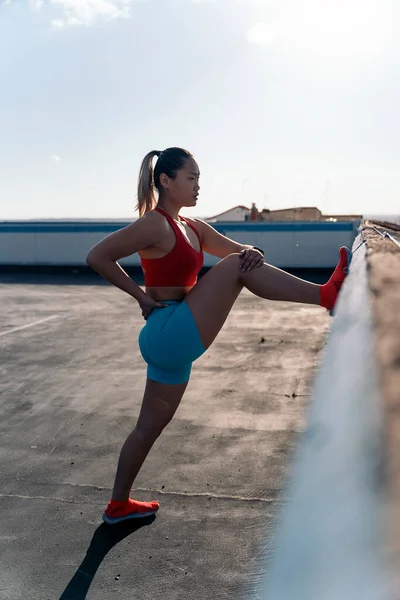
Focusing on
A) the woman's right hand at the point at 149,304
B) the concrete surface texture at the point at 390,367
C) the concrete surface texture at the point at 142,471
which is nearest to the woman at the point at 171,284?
the woman's right hand at the point at 149,304

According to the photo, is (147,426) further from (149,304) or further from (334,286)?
(334,286)

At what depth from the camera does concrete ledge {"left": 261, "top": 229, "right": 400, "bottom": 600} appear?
0.37m

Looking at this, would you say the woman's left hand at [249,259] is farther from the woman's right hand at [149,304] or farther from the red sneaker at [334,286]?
the woman's right hand at [149,304]

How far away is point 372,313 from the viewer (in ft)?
2.65

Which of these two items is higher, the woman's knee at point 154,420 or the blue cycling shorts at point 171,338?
the blue cycling shorts at point 171,338

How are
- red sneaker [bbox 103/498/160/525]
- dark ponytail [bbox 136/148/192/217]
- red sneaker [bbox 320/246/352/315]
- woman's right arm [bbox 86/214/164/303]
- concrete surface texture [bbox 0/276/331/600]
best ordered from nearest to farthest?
red sneaker [bbox 320/246/352/315] → concrete surface texture [bbox 0/276/331/600] → woman's right arm [bbox 86/214/164/303] → dark ponytail [bbox 136/148/192/217] → red sneaker [bbox 103/498/160/525]

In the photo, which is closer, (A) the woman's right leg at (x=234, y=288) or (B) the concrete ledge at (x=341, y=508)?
(B) the concrete ledge at (x=341, y=508)

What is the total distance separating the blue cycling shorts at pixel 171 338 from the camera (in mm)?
2461

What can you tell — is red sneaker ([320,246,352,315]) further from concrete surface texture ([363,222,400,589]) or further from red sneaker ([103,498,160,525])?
red sneaker ([103,498,160,525])

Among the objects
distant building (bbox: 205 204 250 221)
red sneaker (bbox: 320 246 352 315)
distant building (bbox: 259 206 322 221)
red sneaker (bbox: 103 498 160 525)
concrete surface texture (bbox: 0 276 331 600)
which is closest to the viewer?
red sneaker (bbox: 320 246 352 315)

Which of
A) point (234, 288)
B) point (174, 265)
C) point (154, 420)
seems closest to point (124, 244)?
point (174, 265)

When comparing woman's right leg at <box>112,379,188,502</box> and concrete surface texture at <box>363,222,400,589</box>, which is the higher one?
concrete surface texture at <box>363,222,400,589</box>

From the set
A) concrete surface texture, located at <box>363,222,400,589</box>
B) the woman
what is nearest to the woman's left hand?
the woman

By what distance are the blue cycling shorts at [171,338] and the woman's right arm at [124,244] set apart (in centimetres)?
15
